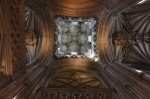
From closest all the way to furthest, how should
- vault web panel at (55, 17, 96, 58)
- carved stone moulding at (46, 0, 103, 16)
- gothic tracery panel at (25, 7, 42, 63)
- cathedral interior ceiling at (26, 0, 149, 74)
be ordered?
cathedral interior ceiling at (26, 0, 149, 74), carved stone moulding at (46, 0, 103, 16), gothic tracery panel at (25, 7, 42, 63), vault web panel at (55, 17, 96, 58)

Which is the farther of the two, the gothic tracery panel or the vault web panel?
the vault web panel

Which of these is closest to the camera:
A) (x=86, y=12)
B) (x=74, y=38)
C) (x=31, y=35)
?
(x=86, y=12)

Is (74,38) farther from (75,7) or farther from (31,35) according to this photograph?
(75,7)

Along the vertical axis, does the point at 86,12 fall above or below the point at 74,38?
above

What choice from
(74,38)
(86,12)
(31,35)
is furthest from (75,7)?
(74,38)

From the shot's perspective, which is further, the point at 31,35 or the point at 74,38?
the point at 74,38

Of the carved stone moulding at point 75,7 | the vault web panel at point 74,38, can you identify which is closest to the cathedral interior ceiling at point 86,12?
the carved stone moulding at point 75,7

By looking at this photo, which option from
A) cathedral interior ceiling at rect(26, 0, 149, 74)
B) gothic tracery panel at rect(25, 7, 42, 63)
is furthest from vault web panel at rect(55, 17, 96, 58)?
cathedral interior ceiling at rect(26, 0, 149, 74)

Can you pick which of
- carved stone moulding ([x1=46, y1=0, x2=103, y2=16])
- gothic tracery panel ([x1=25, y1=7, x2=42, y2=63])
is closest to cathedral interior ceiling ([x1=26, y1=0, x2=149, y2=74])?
carved stone moulding ([x1=46, y1=0, x2=103, y2=16])

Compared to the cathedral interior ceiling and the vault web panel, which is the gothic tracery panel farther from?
the vault web panel

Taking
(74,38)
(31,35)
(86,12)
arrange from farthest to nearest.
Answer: (74,38) < (31,35) < (86,12)

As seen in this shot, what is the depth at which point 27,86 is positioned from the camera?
862cm

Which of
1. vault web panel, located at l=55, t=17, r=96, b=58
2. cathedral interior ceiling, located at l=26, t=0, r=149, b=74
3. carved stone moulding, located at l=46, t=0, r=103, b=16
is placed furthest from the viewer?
vault web panel, located at l=55, t=17, r=96, b=58

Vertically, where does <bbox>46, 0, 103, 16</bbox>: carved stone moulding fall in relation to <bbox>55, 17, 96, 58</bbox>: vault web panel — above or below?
above
